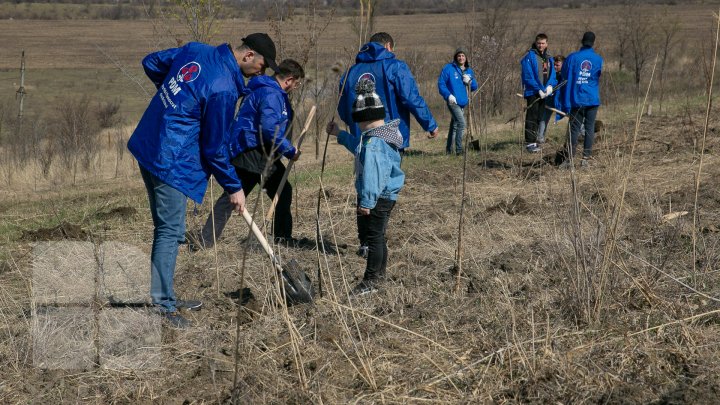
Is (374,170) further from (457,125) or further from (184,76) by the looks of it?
(457,125)

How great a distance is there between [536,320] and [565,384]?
748 millimetres

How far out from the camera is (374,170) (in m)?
4.90

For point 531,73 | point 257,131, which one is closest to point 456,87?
point 531,73

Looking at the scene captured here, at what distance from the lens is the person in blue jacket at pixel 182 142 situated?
14.6 feet

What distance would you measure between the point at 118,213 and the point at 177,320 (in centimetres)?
411

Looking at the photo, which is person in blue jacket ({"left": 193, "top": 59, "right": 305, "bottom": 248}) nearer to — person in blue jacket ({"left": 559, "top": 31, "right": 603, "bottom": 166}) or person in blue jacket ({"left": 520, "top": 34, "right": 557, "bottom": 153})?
person in blue jacket ({"left": 559, "top": 31, "right": 603, "bottom": 166})

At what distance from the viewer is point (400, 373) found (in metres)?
3.91

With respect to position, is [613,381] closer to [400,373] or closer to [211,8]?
[400,373]

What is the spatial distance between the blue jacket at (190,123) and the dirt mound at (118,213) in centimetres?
390

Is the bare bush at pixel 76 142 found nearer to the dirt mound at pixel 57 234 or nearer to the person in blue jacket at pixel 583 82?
the dirt mound at pixel 57 234

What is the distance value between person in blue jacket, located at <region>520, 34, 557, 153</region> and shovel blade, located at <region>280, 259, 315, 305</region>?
672 centimetres

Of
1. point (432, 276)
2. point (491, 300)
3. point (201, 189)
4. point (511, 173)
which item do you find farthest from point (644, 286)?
point (511, 173)

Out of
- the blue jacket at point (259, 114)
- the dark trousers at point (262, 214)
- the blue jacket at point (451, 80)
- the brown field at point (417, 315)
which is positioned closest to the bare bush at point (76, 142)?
the blue jacket at point (451, 80)

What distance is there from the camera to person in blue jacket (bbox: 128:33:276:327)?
4.45 meters
